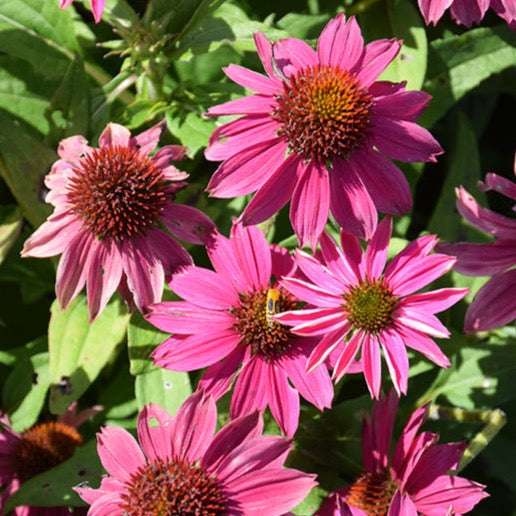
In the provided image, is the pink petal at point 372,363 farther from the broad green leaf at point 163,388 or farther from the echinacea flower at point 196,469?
the broad green leaf at point 163,388

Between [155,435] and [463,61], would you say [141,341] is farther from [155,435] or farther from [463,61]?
[463,61]

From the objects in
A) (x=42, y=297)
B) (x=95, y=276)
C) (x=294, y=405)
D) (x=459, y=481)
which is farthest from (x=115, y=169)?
(x=459, y=481)

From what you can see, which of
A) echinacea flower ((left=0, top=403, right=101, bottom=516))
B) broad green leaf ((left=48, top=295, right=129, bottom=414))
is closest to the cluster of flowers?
broad green leaf ((left=48, top=295, right=129, bottom=414))

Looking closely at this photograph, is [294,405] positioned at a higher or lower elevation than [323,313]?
lower

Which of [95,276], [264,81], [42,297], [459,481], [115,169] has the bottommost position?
[42,297]

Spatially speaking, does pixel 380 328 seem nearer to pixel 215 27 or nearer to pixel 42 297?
pixel 215 27

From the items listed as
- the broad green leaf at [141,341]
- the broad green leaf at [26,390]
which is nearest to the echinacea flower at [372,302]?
the broad green leaf at [141,341]

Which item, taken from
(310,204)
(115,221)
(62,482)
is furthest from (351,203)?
(62,482)
